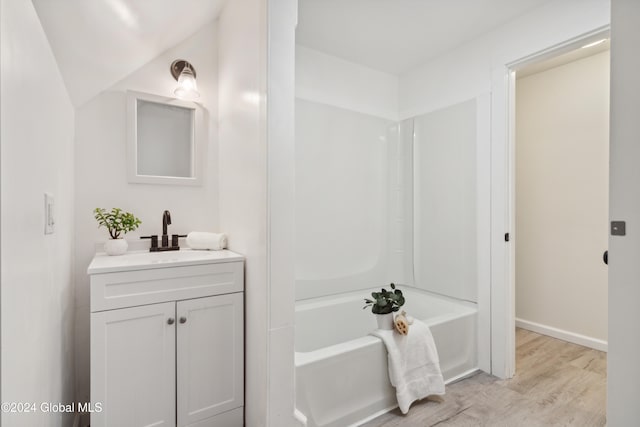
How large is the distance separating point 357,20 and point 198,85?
46.5 inches

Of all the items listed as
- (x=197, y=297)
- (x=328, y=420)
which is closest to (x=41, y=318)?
(x=197, y=297)

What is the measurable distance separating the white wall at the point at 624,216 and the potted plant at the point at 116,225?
7.73ft

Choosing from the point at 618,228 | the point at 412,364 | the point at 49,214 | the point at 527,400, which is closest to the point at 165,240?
the point at 49,214

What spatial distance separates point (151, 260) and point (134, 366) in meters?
0.48

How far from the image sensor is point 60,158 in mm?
1331

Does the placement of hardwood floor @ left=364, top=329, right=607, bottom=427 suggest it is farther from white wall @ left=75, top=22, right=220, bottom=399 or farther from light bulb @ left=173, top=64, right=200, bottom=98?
light bulb @ left=173, top=64, right=200, bottom=98

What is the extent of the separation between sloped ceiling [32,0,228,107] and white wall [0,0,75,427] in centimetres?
10

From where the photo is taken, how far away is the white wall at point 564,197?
9.07 ft

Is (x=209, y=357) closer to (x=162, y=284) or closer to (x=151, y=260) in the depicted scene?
(x=162, y=284)

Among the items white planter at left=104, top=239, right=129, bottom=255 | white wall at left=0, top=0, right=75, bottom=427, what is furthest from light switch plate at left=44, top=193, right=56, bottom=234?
white planter at left=104, top=239, right=129, bottom=255

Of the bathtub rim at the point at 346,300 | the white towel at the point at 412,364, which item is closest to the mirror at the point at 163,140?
the bathtub rim at the point at 346,300

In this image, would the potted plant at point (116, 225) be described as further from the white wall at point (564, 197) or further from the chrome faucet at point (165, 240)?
the white wall at point (564, 197)

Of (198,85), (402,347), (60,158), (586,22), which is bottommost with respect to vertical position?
(402,347)

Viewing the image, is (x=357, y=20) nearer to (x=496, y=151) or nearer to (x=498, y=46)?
(x=498, y=46)
